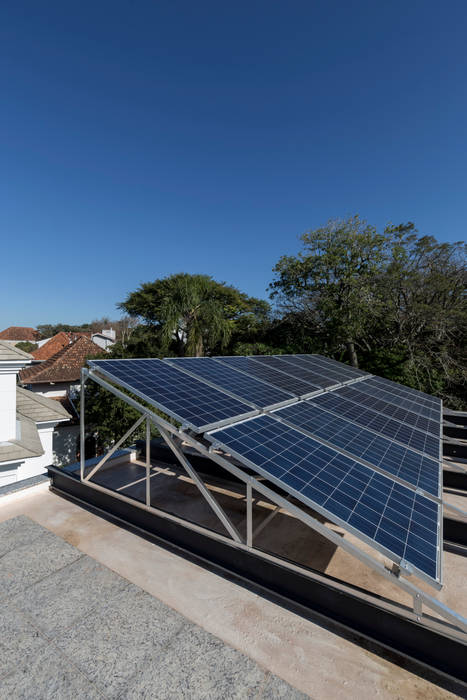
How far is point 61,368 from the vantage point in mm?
23766

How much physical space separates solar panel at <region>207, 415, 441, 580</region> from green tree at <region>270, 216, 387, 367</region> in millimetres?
12075

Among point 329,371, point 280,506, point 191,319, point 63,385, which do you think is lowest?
point 63,385

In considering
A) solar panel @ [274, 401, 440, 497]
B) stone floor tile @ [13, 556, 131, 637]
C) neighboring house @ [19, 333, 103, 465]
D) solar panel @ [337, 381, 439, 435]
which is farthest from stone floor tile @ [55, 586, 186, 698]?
neighboring house @ [19, 333, 103, 465]

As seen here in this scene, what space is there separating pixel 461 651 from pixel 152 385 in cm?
430

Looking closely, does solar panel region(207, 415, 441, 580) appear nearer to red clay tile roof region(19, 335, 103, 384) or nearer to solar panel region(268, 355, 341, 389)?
solar panel region(268, 355, 341, 389)

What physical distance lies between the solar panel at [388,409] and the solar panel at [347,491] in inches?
139

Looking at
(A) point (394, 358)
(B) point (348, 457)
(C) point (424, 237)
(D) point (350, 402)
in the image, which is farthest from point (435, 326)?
(B) point (348, 457)

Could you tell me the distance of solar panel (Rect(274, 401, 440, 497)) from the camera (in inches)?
159

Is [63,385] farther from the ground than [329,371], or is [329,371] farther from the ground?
[329,371]

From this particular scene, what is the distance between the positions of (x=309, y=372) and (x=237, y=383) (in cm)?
373

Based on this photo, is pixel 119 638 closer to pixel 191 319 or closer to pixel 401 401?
pixel 401 401

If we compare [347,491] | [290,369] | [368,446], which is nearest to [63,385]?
[290,369]

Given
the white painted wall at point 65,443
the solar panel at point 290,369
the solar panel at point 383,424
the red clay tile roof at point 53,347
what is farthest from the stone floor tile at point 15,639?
the red clay tile roof at point 53,347

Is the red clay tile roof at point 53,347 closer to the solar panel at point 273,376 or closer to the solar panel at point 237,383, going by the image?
the solar panel at point 273,376
